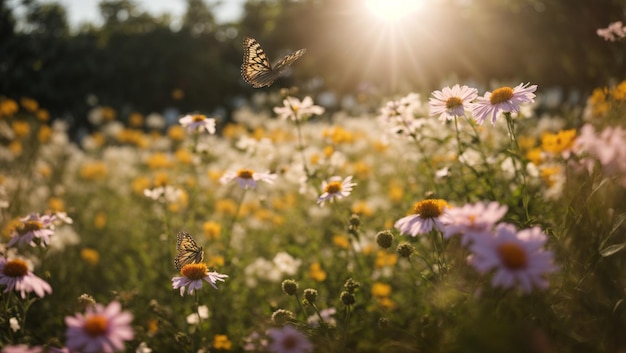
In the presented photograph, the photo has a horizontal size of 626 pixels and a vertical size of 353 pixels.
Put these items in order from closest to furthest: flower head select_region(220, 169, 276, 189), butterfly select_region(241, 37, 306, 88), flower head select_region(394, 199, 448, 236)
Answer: flower head select_region(394, 199, 448, 236), flower head select_region(220, 169, 276, 189), butterfly select_region(241, 37, 306, 88)

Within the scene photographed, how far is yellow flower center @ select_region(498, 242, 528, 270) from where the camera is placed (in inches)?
52.4

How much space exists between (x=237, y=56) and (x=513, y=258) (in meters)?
19.6

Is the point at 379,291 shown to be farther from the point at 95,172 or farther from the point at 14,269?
the point at 95,172

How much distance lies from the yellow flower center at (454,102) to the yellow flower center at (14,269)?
193 cm

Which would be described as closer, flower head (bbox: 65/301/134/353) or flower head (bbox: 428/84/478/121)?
flower head (bbox: 65/301/134/353)

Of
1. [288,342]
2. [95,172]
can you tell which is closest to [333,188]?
[288,342]

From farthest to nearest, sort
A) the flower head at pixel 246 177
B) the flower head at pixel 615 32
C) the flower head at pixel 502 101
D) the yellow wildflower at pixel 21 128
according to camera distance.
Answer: the yellow wildflower at pixel 21 128 → the flower head at pixel 246 177 → the flower head at pixel 615 32 → the flower head at pixel 502 101

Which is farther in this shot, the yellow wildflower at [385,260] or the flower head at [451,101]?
the yellow wildflower at [385,260]

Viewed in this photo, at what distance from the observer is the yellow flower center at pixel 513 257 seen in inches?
52.4

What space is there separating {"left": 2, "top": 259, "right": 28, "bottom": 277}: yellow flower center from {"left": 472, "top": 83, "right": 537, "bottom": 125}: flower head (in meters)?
1.97

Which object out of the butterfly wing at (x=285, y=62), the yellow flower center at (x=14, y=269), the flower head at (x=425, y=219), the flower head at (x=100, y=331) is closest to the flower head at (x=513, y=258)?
the flower head at (x=425, y=219)

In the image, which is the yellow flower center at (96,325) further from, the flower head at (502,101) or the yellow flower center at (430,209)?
the flower head at (502,101)

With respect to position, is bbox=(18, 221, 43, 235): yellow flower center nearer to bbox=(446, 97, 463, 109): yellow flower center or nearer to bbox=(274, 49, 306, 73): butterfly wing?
bbox=(274, 49, 306, 73): butterfly wing

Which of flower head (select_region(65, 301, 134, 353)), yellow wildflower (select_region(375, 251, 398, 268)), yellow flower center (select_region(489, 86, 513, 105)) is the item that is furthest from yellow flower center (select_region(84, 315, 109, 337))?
yellow wildflower (select_region(375, 251, 398, 268))
